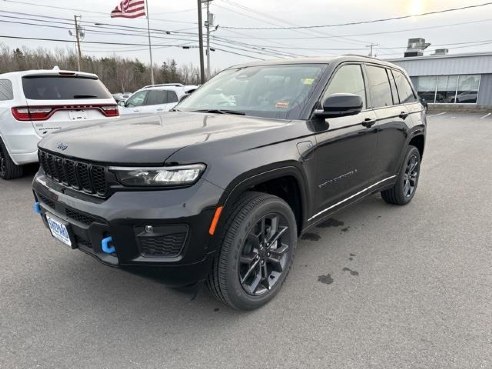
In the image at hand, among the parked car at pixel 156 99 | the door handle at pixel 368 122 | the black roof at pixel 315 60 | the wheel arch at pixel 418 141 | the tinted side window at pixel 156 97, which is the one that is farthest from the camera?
the tinted side window at pixel 156 97

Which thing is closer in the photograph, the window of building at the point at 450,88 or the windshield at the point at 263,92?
the windshield at the point at 263,92

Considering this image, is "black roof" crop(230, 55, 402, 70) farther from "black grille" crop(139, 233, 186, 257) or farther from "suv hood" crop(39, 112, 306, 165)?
"black grille" crop(139, 233, 186, 257)

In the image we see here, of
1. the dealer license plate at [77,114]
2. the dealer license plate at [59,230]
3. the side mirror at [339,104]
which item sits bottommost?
the dealer license plate at [59,230]

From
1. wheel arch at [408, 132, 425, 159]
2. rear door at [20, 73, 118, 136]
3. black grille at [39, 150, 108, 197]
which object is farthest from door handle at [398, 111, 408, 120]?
rear door at [20, 73, 118, 136]

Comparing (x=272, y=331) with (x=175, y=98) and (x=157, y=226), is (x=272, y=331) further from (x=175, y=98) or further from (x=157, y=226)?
(x=175, y=98)

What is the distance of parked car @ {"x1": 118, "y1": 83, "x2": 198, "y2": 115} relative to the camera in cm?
1084

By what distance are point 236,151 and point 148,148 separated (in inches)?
21.2

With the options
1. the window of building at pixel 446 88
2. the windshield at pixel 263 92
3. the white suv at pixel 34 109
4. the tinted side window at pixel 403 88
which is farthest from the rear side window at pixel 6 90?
the window of building at pixel 446 88

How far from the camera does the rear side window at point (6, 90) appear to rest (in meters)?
5.73

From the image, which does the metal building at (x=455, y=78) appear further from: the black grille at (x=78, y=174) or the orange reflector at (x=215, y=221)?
the black grille at (x=78, y=174)

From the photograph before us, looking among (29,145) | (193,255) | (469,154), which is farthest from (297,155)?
(469,154)

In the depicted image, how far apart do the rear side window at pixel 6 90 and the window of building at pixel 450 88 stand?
92.4ft

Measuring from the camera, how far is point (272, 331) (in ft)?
8.15

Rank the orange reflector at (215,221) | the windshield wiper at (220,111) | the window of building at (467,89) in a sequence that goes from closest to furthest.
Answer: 1. the orange reflector at (215,221)
2. the windshield wiper at (220,111)
3. the window of building at (467,89)
